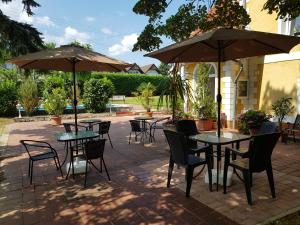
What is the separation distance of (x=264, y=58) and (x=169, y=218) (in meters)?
8.19

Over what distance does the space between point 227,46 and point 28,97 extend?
1387cm

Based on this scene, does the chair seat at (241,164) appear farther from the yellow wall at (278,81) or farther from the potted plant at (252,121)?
the yellow wall at (278,81)

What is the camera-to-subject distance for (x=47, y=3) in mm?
9016

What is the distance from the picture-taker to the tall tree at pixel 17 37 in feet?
25.5

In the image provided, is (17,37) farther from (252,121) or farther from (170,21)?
(252,121)

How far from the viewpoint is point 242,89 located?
10.7m

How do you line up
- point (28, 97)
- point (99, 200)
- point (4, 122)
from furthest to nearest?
point (28, 97) → point (4, 122) → point (99, 200)

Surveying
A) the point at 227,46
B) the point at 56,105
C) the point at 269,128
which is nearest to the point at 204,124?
the point at 269,128

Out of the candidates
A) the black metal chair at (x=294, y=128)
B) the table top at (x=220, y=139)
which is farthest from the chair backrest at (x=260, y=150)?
the black metal chair at (x=294, y=128)

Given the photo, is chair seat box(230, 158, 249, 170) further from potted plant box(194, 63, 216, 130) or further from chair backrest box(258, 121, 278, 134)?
potted plant box(194, 63, 216, 130)

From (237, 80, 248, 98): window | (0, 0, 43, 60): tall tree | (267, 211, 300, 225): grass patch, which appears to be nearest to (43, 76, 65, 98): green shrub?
(0, 0, 43, 60): tall tree

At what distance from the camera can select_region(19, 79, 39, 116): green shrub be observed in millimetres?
15415

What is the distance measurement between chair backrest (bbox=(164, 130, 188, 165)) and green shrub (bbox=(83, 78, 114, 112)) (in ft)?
45.1

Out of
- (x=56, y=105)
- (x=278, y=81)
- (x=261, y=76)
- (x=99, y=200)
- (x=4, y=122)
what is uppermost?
(x=261, y=76)
